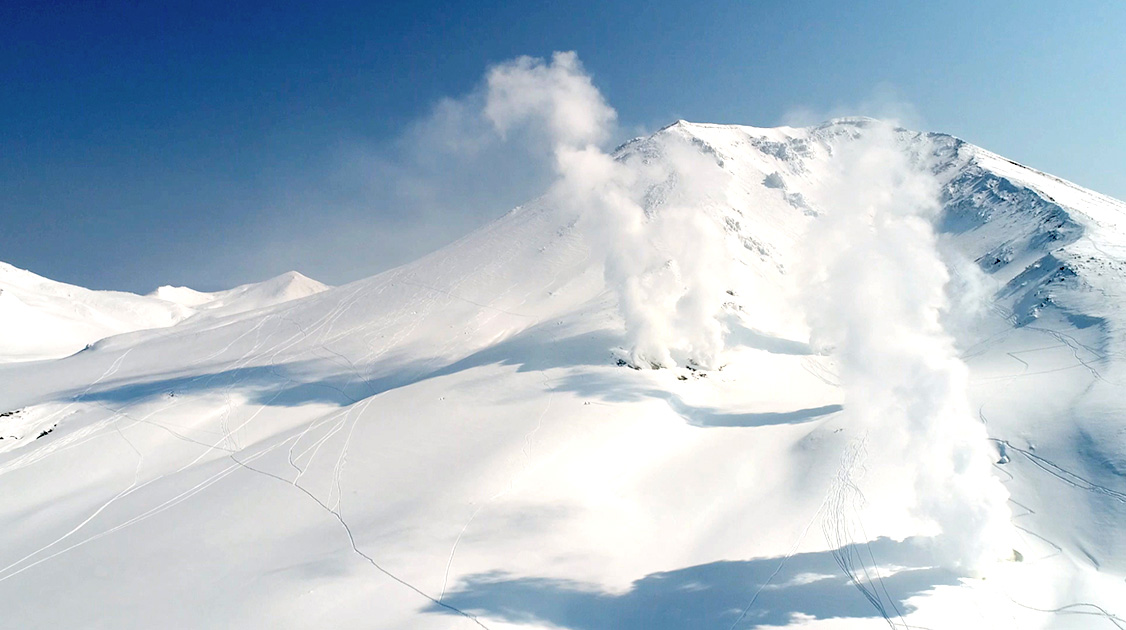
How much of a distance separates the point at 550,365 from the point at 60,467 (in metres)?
26.9

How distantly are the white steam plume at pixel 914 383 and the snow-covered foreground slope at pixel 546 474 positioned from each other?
128 centimetres

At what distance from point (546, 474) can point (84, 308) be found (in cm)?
14219

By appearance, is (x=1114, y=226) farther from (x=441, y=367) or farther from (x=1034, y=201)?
(x=441, y=367)

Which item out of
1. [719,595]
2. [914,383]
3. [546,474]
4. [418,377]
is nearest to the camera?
Answer: [719,595]

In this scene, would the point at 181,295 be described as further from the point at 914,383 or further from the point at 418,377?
the point at 914,383

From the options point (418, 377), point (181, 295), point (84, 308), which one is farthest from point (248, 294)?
point (418, 377)

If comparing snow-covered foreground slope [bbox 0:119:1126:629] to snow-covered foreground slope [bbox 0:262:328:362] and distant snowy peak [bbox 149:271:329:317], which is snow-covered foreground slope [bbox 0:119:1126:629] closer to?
snow-covered foreground slope [bbox 0:262:328:362]

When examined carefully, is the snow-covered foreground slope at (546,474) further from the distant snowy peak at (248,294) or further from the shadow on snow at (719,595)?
the distant snowy peak at (248,294)

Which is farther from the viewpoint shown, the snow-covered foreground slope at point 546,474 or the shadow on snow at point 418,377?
the shadow on snow at point 418,377

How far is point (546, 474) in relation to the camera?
2586 cm

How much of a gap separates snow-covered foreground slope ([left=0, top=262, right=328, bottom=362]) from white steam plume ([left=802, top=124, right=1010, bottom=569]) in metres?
106

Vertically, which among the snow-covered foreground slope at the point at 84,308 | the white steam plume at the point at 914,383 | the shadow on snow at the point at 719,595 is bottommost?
the shadow on snow at the point at 719,595

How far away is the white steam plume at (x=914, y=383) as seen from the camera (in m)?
18.0

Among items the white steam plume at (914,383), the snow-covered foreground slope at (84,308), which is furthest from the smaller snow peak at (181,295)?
the white steam plume at (914,383)
